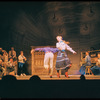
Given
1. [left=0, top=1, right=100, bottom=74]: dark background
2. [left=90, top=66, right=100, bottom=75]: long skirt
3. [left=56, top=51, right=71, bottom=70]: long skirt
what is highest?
[left=0, top=1, right=100, bottom=74]: dark background

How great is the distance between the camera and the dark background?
31.9 feet

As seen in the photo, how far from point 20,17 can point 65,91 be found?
25.9ft

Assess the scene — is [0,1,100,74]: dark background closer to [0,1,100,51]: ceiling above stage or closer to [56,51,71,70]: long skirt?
[0,1,100,51]: ceiling above stage

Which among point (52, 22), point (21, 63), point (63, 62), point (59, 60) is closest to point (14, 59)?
point (21, 63)

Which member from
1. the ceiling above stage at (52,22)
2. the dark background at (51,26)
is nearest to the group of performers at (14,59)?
the dark background at (51,26)

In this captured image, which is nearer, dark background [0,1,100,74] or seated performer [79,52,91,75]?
seated performer [79,52,91,75]

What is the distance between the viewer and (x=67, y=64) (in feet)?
21.9

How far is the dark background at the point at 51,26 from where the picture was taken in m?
9.71

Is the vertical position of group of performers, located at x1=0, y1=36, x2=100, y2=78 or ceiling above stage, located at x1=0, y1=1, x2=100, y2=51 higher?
ceiling above stage, located at x1=0, y1=1, x2=100, y2=51

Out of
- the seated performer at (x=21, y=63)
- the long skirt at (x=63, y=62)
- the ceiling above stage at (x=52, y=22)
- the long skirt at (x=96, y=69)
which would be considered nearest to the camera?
the long skirt at (x=63, y=62)

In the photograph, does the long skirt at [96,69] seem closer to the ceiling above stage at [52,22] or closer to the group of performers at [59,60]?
the group of performers at [59,60]

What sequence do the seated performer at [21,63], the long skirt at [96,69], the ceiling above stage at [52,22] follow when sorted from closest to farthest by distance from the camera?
the long skirt at [96,69] → the seated performer at [21,63] → the ceiling above stage at [52,22]

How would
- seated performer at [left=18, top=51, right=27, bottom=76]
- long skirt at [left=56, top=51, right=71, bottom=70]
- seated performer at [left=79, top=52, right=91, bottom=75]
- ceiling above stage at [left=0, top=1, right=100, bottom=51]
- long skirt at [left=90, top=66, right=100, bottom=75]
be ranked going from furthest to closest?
ceiling above stage at [left=0, top=1, right=100, bottom=51] → seated performer at [left=18, top=51, right=27, bottom=76] → seated performer at [left=79, top=52, right=91, bottom=75] → long skirt at [left=90, top=66, right=100, bottom=75] → long skirt at [left=56, top=51, right=71, bottom=70]

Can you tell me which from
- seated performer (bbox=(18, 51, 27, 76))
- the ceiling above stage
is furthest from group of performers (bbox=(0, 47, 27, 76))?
the ceiling above stage
